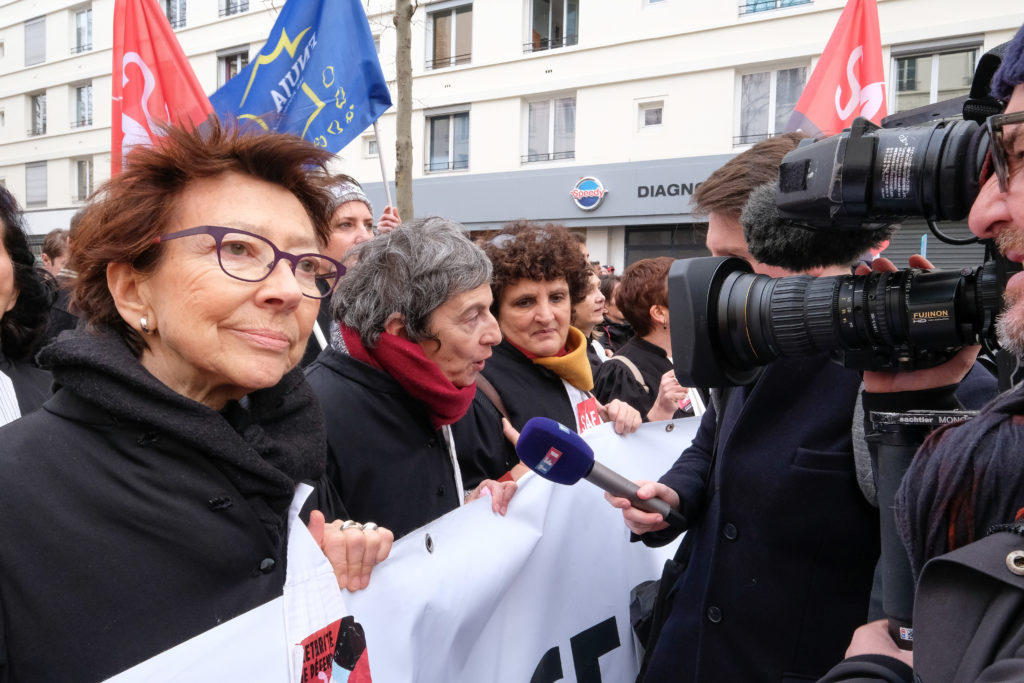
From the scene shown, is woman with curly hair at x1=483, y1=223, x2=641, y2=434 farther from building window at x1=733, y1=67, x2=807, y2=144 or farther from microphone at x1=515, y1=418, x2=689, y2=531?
building window at x1=733, y1=67, x2=807, y2=144

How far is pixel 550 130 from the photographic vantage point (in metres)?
16.3

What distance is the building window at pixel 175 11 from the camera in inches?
811

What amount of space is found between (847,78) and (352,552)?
5368 mm

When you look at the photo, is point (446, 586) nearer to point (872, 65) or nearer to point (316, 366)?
point (316, 366)

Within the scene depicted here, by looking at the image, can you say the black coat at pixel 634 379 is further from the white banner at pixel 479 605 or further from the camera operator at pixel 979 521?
the camera operator at pixel 979 521

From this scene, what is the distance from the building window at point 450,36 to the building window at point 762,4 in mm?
5932

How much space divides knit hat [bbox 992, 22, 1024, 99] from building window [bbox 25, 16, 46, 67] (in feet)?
92.6

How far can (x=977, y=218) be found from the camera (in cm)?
118

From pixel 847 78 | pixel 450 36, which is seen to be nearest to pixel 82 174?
pixel 450 36

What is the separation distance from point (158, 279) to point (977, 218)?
1.41 meters

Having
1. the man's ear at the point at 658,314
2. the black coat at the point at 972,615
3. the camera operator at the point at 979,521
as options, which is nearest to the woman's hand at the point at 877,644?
the camera operator at the point at 979,521

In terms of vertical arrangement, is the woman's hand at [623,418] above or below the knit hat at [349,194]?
below

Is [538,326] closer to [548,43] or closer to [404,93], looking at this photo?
[404,93]

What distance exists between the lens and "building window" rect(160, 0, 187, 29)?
20.6m
